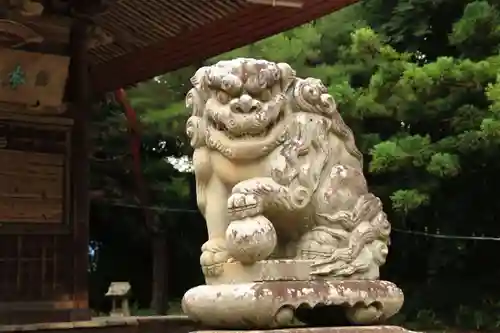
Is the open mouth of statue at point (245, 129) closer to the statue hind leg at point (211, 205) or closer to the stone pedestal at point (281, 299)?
the statue hind leg at point (211, 205)

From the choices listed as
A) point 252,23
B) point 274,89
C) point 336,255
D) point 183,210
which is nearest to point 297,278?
point 336,255

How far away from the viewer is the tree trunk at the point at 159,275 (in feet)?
36.8

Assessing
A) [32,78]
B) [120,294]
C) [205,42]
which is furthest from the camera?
A: [120,294]

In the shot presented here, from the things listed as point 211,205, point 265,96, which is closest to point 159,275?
point 211,205

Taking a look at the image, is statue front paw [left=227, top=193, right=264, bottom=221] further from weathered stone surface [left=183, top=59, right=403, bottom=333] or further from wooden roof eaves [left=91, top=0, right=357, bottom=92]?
wooden roof eaves [left=91, top=0, right=357, bottom=92]

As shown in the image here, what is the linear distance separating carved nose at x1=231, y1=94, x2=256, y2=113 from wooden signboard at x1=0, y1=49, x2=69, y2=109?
412 cm

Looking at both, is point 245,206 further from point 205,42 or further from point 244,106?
point 205,42

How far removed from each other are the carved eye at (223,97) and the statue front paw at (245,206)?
15.2 inches

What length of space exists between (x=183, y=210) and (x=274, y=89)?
8.88 m

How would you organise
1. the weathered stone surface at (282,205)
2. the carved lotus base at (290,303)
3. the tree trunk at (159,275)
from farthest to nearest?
the tree trunk at (159,275) < the weathered stone surface at (282,205) < the carved lotus base at (290,303)

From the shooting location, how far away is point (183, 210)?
11969 mm

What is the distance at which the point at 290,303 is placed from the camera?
292cm

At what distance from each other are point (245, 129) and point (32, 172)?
14.0 feet

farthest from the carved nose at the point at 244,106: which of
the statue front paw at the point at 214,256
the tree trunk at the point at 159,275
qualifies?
the tree trunk at the point at 159,275
